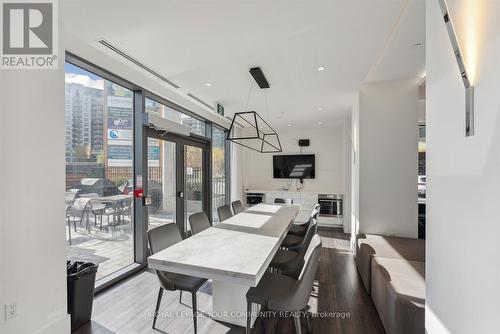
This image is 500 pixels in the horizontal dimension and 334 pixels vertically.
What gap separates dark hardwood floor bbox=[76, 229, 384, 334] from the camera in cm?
→ 220

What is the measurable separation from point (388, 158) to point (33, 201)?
13.6 feet

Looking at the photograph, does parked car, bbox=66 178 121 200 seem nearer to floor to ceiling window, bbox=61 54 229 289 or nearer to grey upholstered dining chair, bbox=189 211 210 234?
floor to ceiling window, bbox=61 54 229 289

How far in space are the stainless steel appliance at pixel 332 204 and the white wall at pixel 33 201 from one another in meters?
5.84

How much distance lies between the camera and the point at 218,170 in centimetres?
619

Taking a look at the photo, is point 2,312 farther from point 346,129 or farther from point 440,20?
point 346,129

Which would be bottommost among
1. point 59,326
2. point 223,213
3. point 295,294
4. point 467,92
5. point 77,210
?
point 59,326

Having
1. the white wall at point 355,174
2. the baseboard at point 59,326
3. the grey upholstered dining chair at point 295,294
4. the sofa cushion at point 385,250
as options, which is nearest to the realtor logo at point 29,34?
the baseboard at point 59,326

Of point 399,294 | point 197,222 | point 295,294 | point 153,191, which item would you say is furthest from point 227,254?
point 153,191

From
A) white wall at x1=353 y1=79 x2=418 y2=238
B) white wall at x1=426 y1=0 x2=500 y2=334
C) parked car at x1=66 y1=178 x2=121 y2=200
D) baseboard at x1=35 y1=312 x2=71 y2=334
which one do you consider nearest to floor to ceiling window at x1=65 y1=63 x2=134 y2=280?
parked car at x1=66 y1=178 x2=121 y2=200

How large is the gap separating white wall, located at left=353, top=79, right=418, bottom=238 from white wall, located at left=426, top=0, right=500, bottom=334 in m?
2.16

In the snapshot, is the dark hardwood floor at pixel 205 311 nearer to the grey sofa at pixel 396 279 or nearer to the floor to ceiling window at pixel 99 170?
the grey sofa at pixel 396 279

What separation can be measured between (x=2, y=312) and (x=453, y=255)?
2.82 m

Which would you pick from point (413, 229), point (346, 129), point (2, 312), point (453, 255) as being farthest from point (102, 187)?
point (346, 129)

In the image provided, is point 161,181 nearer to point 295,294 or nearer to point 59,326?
point 59,326
